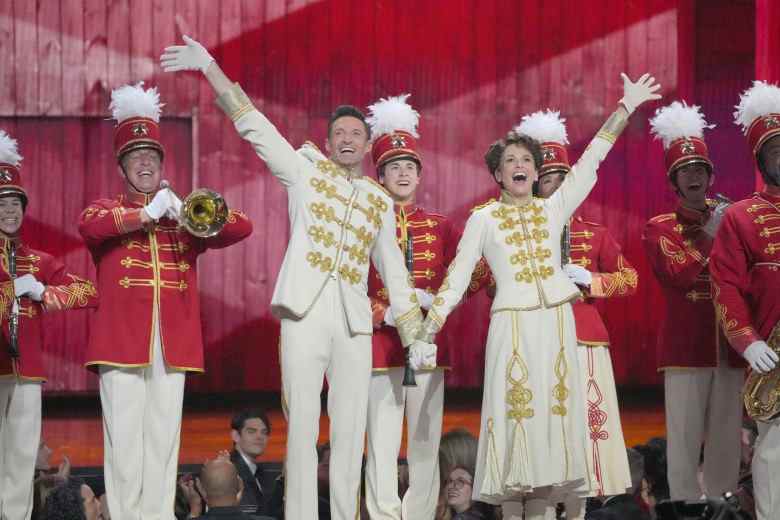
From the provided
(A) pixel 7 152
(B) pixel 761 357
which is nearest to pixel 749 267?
(B) pixel 761 357

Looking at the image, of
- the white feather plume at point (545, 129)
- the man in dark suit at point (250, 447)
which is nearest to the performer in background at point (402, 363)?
the white feather plume at point (545, 129)

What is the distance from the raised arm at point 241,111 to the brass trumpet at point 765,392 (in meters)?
2.07

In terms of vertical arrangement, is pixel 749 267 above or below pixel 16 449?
above

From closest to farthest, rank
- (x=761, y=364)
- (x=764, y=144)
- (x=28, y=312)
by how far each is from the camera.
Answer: (x=761, y=364)
(x=764, y=144)
(x=28, y=312)

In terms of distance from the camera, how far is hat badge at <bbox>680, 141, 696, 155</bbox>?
613 centimetres

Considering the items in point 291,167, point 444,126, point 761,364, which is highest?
point 444,126

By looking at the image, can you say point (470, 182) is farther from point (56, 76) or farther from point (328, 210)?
point (328, 210)

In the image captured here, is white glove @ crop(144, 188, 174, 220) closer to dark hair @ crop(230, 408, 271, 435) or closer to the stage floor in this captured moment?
dark hair @ crop(230, 408, 271, 435)

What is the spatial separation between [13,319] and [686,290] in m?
3.24

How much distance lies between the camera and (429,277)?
19.4 ft

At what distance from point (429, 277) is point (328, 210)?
3.37 ft

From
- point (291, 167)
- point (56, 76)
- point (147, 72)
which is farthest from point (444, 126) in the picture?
point (291, 167)

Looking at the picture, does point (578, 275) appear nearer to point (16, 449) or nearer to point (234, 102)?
point (234, 102)

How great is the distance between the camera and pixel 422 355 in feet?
16.8
